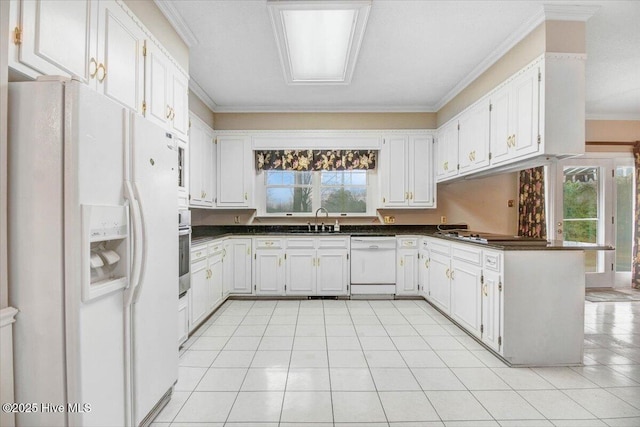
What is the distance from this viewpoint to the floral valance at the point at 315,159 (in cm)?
475

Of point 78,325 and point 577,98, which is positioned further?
point 577,98

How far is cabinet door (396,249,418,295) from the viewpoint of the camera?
4.39m

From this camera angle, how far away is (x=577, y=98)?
2402 millimetres

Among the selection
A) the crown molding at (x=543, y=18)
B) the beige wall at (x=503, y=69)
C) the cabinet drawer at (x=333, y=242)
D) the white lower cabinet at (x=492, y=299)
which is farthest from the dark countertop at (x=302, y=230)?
the crown molding at (x=543, y=18)

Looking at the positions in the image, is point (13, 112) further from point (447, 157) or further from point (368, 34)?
point (447, 157)

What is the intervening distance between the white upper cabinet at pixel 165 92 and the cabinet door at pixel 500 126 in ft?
9.41

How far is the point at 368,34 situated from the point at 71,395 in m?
3.04

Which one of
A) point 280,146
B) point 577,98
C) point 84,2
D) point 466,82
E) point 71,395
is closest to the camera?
point 71,395

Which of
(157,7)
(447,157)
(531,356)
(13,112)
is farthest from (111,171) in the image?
(447,157)

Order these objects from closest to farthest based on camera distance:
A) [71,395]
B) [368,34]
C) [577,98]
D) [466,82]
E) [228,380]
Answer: [71,395] → [228,380] → [577,98] → [368,34] → [466,82]

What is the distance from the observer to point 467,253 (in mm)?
3045

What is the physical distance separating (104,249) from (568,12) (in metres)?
3.44

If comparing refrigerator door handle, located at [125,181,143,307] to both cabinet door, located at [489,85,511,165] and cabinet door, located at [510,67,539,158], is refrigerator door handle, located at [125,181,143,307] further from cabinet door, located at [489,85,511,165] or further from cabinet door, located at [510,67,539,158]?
cabinet door, located at [489,85,511,165]

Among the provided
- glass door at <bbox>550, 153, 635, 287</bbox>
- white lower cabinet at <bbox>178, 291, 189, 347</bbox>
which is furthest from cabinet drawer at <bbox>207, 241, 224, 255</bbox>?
glass door at <bbox>550, 153, 635, 287</bbox>
